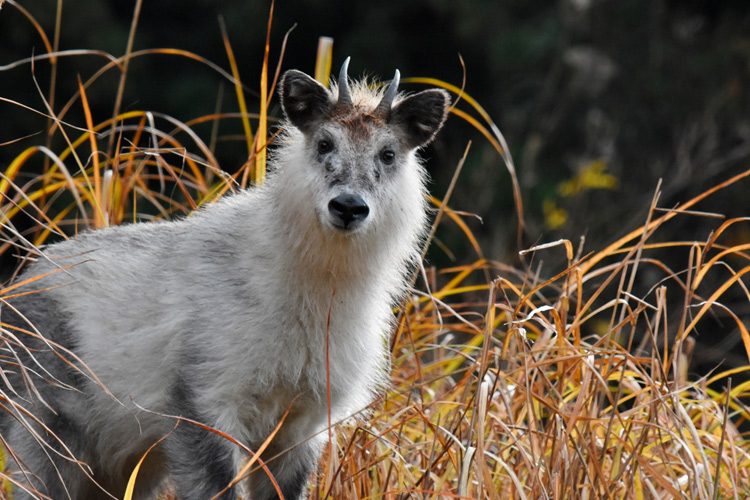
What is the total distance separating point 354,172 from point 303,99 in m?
0.44

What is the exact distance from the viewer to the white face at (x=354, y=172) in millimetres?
3686

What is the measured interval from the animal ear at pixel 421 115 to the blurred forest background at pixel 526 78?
22.5 feet

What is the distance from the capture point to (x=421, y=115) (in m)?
4.09

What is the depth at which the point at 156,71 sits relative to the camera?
42.6ft

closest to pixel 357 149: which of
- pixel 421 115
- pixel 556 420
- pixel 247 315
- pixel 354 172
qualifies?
pixel 354 172

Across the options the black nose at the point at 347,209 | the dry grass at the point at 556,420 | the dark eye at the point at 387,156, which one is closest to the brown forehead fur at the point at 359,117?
the dark eye at the point at 387,156

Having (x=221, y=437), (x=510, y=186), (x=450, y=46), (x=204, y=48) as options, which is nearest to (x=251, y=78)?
(x=204, y=48)

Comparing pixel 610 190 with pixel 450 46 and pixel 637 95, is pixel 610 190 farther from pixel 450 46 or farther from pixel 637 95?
pixel 450 46

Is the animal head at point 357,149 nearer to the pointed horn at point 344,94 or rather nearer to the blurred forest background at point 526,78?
the pointed horn at point 344,94

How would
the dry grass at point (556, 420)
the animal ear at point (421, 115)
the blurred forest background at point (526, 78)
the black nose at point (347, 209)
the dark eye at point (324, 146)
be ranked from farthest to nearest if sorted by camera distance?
the blurred forest background at point (526, 78) < the animal ear at point (421, 115) < the dark eye at point (324, 146) < the black nose at point (347, 209) < the dry grass at point (556, 420)

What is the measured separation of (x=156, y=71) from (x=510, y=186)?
5090 millimetres

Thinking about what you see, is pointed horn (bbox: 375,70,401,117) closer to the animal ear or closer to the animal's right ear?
the animal ear

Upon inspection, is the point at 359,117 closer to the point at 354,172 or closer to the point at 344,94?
the point at 344,94

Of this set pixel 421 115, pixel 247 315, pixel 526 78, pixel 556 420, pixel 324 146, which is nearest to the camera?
pixel 556 420
